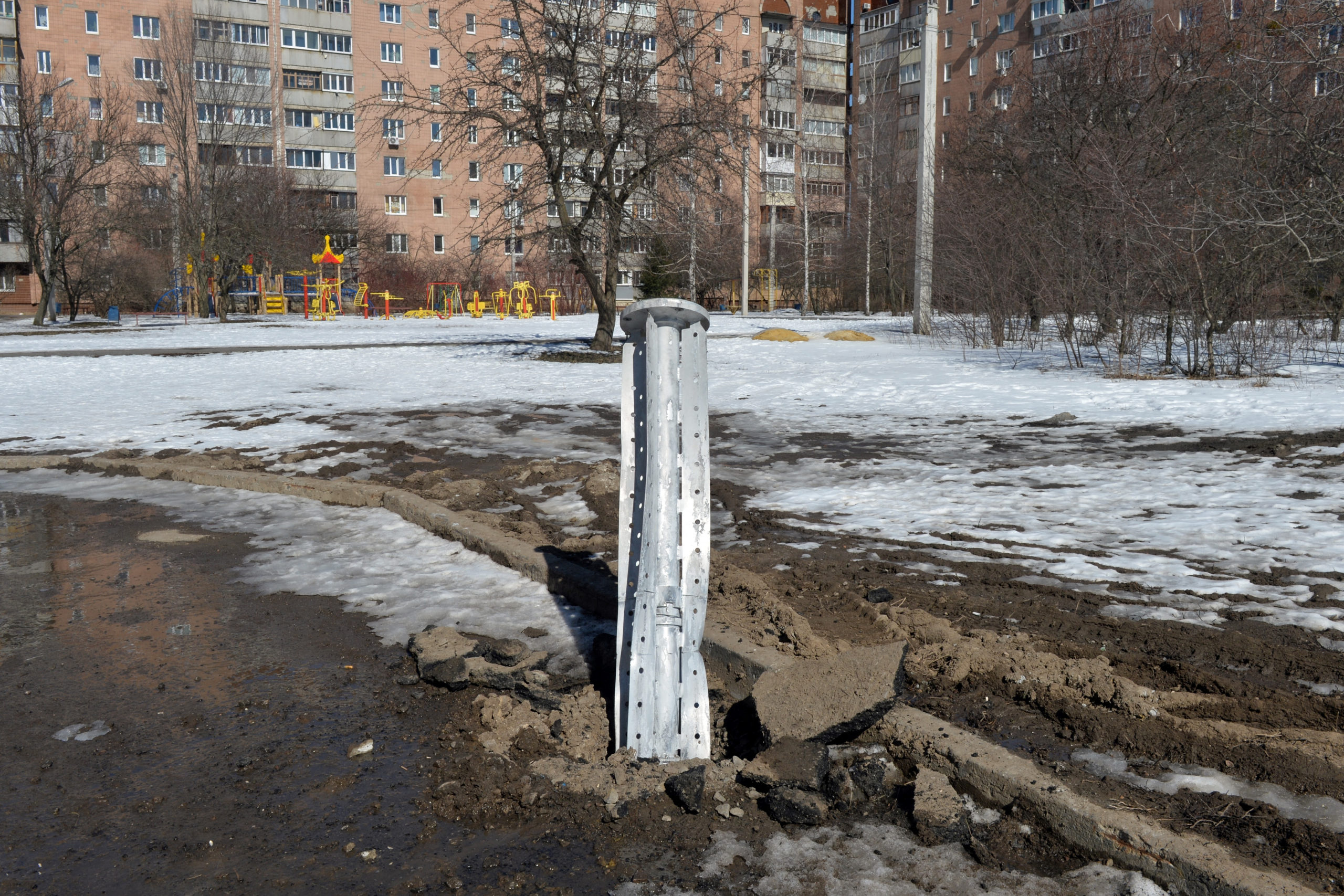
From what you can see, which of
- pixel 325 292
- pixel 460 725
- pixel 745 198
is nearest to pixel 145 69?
pixel 325 292

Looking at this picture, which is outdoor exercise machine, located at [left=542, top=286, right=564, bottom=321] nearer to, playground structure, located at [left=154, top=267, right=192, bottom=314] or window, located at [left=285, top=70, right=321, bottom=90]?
playground structure, located at [left=154, top=267, right=192, bottom=314]

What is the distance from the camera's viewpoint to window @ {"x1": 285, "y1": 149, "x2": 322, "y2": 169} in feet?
199

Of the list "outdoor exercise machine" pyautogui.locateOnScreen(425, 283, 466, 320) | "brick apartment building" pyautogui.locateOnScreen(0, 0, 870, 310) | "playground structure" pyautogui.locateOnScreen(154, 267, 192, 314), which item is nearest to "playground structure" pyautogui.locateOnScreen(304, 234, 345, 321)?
"outdoor exercise machine" pyautogui.locateOnScreen(425, 283, 466, 320)

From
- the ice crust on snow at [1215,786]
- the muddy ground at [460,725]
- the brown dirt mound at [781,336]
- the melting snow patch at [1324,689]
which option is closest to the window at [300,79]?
the brown dirt mound at [781,336]

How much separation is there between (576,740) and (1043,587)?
2.36 metres

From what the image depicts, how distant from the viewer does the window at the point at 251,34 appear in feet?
191

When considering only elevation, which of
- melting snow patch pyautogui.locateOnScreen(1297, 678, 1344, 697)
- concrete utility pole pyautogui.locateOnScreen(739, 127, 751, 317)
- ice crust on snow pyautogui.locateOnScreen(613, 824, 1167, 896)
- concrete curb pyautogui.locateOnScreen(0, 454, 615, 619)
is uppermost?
concrete utility pole pyautogui.locateOnScreen(739, 127, 751, 317)

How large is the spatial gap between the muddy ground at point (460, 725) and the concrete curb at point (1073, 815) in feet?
0.31

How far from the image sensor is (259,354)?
20750 millimetres

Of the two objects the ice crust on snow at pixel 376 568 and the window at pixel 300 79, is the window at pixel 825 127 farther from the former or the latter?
the ice crust on snow at pixel 376 568

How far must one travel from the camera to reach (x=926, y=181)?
884 inches

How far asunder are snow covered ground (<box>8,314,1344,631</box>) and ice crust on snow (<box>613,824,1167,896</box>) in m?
2.06

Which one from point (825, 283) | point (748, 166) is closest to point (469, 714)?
point (748, 166)

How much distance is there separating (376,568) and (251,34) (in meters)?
62.1
